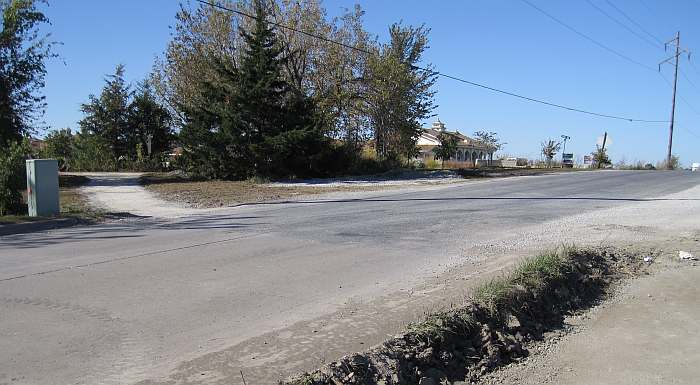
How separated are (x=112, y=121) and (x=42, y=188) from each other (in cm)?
3296

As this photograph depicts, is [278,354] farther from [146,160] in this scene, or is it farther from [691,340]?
[146,160]

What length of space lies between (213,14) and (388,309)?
112 ft

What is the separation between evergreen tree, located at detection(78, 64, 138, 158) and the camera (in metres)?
44.4

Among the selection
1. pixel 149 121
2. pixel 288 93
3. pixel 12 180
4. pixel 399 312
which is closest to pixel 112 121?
pixel 149 121

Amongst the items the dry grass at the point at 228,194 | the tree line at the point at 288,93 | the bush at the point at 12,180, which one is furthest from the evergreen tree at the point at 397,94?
the bush at the point at 12,180

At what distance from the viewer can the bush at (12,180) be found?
1470 centimetres

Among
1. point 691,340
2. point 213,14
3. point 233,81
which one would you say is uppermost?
point 213,14

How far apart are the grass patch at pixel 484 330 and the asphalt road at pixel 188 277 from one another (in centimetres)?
127

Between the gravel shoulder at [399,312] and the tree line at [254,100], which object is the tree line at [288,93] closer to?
the tree line at [254,100]

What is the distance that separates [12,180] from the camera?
15.0 metres

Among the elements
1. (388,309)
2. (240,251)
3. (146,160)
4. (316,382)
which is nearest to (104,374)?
(316,382)

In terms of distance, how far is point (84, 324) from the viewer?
5.42m

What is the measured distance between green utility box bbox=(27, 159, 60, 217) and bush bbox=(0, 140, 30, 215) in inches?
35.7

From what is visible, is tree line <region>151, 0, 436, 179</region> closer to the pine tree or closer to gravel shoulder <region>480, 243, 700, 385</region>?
the pine tree
